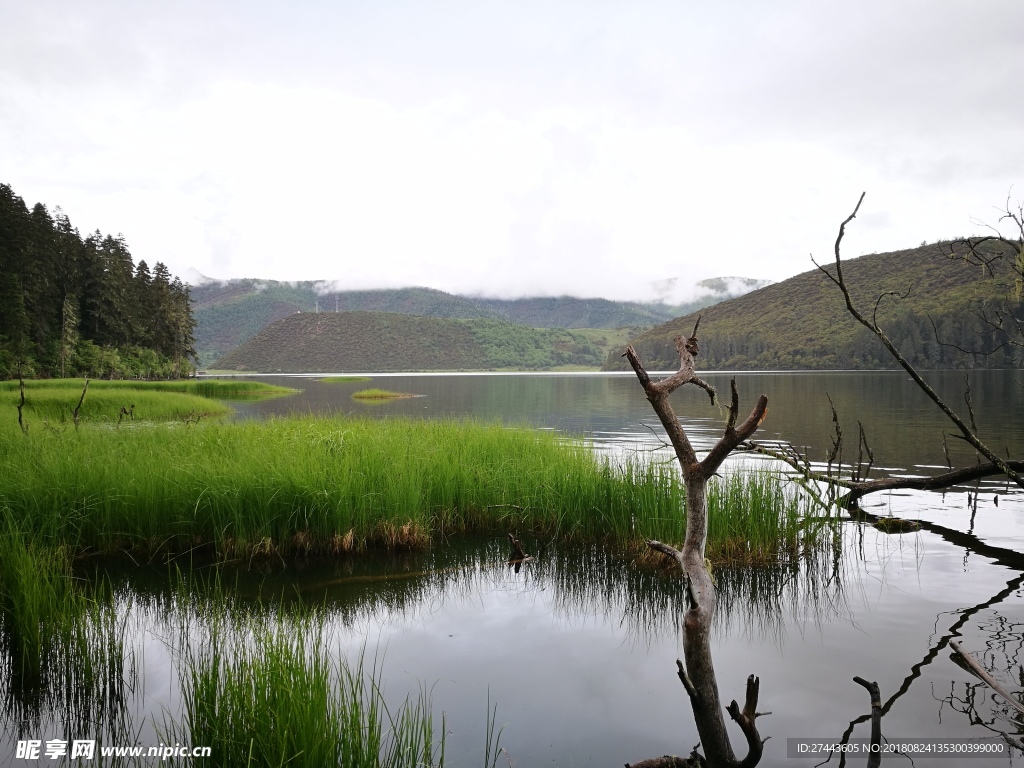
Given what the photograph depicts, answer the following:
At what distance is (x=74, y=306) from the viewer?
206ft

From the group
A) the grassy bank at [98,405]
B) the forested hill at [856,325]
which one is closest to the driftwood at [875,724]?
the grassy bank at [98,405]

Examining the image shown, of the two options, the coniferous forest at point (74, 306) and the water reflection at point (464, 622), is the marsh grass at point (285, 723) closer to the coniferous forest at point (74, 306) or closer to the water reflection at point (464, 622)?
the water reflection at point (464, 622)

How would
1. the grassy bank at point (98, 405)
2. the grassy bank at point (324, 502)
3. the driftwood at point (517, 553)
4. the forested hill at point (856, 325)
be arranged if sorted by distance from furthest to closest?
the forested hill at point (856, 325)
the grassy bank at point (98, 405)
the driftwood at point (517, 553)
the grassy bank at point (324, 502)

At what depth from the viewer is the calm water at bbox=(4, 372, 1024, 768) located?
4.80 m

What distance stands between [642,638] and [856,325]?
148933 millimetres

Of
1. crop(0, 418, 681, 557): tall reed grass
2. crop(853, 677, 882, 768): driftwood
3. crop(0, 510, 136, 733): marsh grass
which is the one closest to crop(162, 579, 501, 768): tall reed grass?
crop(0, 510, 136, 733): marsh grass

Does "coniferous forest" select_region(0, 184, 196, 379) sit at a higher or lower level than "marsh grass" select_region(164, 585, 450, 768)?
higher

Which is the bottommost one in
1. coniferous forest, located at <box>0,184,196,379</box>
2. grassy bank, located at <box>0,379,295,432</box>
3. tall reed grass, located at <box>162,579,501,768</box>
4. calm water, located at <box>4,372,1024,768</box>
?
calm water, located at <box>4,372,1024,768</box>

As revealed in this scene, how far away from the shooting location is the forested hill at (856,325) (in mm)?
109062

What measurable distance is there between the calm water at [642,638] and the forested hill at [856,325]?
102 meters

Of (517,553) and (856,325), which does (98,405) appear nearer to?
(517,553)

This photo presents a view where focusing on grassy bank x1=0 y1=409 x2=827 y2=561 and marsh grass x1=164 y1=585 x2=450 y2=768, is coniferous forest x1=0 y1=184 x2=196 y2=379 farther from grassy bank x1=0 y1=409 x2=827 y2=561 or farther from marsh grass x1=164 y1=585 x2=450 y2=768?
marsh grass x1=164 y1=585 x2=450 y2=768

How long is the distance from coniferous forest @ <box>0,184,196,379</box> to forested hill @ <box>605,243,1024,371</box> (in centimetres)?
8351

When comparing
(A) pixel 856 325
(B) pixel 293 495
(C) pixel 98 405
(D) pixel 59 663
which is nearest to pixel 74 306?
(C) pixel 98 405
